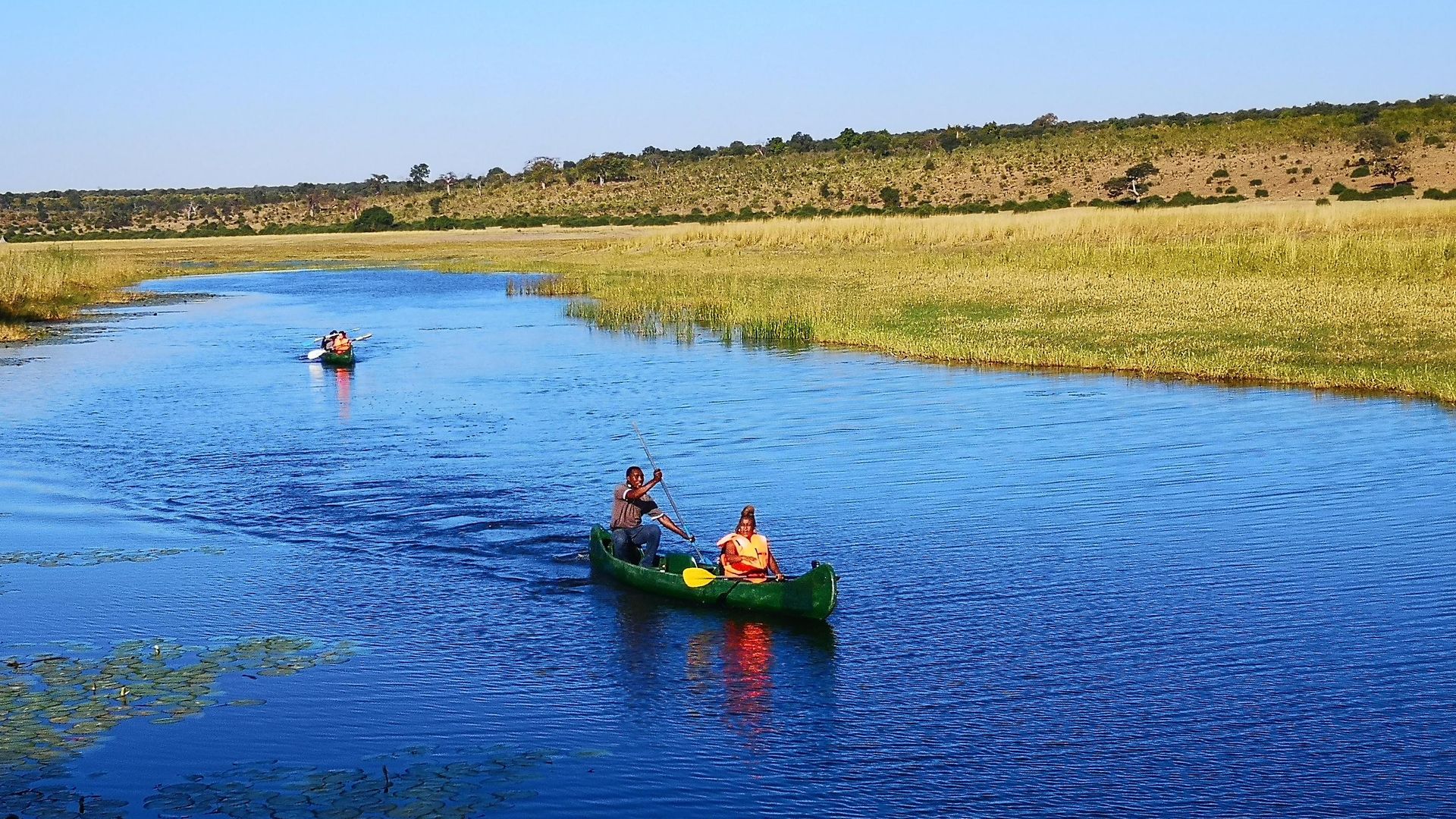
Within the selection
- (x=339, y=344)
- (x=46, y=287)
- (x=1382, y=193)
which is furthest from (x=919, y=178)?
(x=339, y=344)

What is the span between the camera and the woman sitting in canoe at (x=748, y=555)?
527 inches

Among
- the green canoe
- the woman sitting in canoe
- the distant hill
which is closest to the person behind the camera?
the green canoe

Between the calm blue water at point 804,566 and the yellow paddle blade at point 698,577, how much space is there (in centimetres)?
32

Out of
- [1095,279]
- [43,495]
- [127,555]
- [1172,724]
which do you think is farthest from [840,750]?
[1095,279]

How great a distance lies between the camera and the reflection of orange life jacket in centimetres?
1341

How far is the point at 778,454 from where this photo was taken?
819 inches

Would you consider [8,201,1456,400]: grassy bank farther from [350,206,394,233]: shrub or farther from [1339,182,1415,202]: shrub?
[350,206,394,233]: shrub

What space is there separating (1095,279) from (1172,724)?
28522mm

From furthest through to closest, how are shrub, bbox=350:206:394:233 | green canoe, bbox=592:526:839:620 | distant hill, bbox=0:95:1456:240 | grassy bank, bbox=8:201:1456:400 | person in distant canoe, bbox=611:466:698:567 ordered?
1. shrub, bbox=350:206:394:233
2. distant hill, bbox=0:95:1456:240
3. grassy bank, bbox=8:201:1456:400
4. person in distant canoe, bbox=611:466:698:567
5. green canoe, bbox=592:526:839:620

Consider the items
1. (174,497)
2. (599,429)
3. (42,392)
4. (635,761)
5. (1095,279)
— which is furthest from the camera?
(1095,279)

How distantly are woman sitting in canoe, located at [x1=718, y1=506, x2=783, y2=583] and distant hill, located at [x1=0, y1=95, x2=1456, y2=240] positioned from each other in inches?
2108

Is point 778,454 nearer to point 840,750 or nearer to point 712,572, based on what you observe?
point 712,572

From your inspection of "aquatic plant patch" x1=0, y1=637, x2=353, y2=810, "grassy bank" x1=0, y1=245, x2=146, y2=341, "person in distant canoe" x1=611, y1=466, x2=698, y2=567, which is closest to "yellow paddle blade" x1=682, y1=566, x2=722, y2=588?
"person in distant canoe" x1=611, y1=466, x2=698, y2=567

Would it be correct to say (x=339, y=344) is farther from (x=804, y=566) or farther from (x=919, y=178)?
(x=919, y=178)
